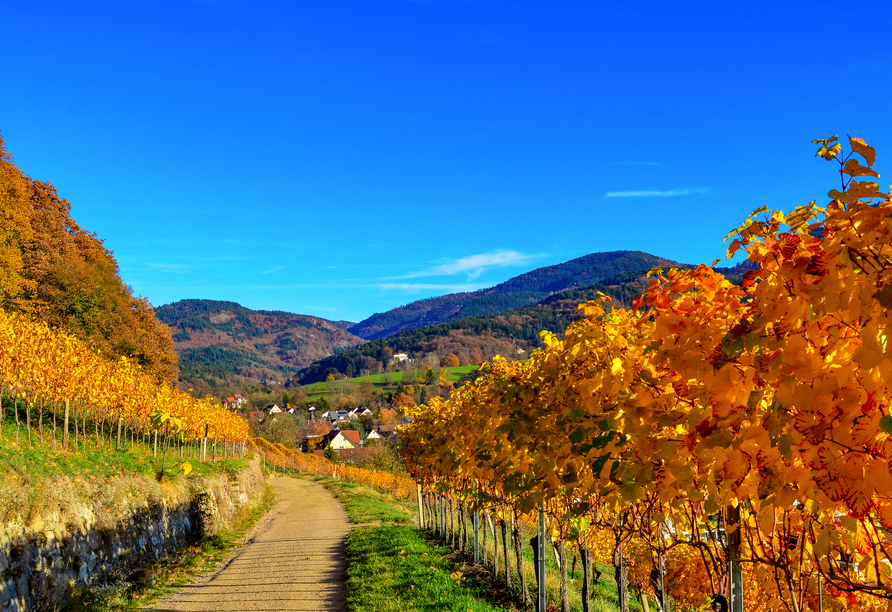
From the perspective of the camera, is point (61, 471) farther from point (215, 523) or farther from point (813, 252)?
point (813, 252)

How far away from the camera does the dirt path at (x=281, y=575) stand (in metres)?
7.96

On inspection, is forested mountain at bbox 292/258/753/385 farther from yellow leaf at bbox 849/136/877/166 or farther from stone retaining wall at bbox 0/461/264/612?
yellow leaf at bbox 849/136/877/166

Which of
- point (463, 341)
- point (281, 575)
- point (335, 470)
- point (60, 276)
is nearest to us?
point (281, 575)

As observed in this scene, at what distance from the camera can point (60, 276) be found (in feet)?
63.3

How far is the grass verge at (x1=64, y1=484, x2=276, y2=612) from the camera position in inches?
299

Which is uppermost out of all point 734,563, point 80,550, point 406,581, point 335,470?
point 734,563

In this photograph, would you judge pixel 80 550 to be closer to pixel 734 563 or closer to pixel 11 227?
pixel 734 563

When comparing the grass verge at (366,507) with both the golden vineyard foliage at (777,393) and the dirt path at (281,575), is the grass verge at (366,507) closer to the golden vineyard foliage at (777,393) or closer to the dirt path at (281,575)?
the dirt path at (281,575)

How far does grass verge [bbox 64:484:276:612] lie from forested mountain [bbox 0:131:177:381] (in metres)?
8.79

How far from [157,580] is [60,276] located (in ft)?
48.4

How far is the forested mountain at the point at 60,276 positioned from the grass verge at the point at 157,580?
8.79 meters

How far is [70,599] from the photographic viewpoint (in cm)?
753

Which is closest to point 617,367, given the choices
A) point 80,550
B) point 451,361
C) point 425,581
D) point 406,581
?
point 425,581

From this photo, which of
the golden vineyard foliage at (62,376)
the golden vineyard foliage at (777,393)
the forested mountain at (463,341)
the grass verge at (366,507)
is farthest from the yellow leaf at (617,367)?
the forested mountain at (463,341)
